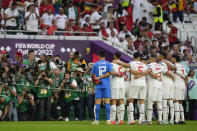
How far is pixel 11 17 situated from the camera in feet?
91.6

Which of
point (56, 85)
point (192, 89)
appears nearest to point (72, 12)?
point (56, 85)

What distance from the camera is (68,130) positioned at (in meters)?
15.5

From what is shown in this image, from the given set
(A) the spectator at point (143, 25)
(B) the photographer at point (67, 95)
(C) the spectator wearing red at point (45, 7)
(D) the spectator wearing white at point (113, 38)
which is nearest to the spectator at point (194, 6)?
(A) the spectator at point (143, 25)

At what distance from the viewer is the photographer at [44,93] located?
931 inches

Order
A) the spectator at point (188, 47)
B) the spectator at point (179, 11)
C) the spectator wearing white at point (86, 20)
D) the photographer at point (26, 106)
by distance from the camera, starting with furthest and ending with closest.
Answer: the spectator at point (179, 11) < the spectator at point (188, 47) < the spectator wearing white at point (86, 20) < the photographer at point (26, 106)

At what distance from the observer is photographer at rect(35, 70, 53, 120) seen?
23.6m

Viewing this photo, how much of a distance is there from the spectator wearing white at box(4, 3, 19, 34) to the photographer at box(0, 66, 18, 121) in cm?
542

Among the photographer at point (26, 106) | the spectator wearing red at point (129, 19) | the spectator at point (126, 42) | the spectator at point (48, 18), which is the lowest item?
the photographer at point (26, 106)

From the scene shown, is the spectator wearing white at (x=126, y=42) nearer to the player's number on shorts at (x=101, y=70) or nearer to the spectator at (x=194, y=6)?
the spectator at (x=194, y=6)

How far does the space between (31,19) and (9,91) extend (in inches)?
231

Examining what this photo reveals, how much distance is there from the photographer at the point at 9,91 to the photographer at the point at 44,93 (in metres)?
1.04

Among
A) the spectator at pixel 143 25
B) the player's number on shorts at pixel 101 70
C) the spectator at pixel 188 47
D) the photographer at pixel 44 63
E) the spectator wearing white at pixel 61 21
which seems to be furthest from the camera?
the spectator at pixel 143 25

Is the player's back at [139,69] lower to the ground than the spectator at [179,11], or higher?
lower

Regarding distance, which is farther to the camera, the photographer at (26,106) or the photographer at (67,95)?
the photographer at (67,95)
